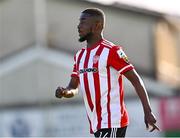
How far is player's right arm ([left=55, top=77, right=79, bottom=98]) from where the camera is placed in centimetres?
715

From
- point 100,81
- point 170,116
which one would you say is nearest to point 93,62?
point 100,81

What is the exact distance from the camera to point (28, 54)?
28125 millimetres

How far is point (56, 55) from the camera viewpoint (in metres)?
27.7

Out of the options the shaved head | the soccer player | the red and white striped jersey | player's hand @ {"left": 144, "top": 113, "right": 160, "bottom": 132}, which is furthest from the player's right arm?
player's hand @ {"left": 144, "top": 113, "right": 160, "bottom": 132}

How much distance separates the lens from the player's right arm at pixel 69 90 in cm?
715

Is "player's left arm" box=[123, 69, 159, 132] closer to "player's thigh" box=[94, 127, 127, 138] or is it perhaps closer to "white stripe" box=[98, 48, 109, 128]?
"white stripe" box=[98, 48, 109, 128]

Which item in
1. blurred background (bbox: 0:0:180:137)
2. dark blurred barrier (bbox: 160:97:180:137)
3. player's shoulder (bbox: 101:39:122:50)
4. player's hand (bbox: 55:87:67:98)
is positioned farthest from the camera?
blurred background (bbox: 0:0:180:137)

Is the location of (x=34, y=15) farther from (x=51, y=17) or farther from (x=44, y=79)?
(x=44, y=79)

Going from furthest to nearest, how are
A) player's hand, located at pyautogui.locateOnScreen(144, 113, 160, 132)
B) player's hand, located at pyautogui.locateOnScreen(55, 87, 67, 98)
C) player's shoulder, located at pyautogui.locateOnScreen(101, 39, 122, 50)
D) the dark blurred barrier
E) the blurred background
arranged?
1. the blurred background
2. the dark blurred barrier
3. player's hand, located at pyautogui.locateOnScreen(55, 87, 67, 98)
4. player's shoulder, located at pyautogui.locateOnScreen(101, 39, 122, 50)
5. player's hand, located at pyautogui.locateOnScreen(144, 113, 160, 132)

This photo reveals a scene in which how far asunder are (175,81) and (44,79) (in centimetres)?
634

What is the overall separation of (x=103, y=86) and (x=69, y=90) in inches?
15.3

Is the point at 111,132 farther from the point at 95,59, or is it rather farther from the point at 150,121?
the point at 95,59

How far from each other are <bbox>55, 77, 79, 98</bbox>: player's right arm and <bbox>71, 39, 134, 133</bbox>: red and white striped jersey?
16cm

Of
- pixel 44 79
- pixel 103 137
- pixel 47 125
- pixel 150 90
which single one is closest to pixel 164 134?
pixel 47 125
